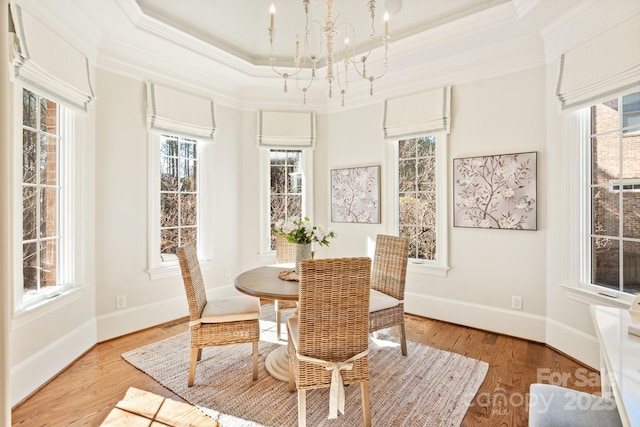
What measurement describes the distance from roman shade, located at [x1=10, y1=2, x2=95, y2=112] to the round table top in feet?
6.32

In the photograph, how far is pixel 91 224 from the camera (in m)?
2.99

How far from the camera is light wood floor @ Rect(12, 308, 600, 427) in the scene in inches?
80.5

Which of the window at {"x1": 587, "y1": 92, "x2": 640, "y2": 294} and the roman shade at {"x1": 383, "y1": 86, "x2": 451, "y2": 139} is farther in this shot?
the roman shade at {"x1": 383, "y1": 86, "x2": 451, "y2": 139}

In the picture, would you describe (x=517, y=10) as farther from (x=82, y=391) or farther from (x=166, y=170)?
(x=82, y=391)

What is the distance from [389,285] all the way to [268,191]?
2.23 m

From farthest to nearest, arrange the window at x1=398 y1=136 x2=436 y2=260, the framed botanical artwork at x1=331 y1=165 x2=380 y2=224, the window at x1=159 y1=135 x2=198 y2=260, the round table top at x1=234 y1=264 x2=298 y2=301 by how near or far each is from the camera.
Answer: the framed botanical artwork at x1=331 y1=165 x2=380 y2=224, the window at x1=398 y1=136 x2=436 y2=260, the window at x1=159 y1=135 x2=198 y2=260, the round table top at x1=234 y1=264 x2=298 y2=301

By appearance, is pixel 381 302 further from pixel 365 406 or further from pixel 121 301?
pixel 121 301

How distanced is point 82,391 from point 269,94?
3.61 meters

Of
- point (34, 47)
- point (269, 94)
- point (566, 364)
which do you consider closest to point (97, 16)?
point (34, 47)

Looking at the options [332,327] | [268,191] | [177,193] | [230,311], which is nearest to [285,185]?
[268,191]

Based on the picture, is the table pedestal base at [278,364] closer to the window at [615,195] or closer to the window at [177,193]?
the window at [177,193]

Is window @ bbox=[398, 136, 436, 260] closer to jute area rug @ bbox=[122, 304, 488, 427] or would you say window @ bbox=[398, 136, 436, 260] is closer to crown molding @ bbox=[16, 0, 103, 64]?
jute area rug @ bbox=[122, 304, 488, 427]

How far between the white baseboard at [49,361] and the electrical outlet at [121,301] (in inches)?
9.8

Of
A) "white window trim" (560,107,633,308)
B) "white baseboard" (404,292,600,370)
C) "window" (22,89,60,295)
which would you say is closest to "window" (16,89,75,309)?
"window" (22,89,60,295)
